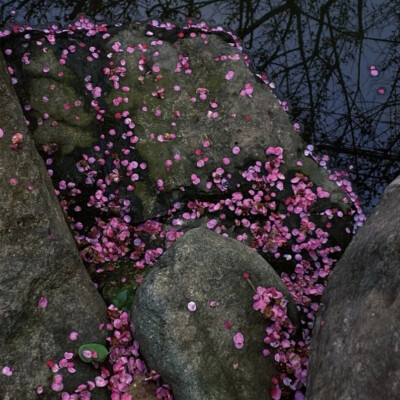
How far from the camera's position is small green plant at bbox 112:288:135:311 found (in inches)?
190

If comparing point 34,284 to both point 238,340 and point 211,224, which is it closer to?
point 238,340

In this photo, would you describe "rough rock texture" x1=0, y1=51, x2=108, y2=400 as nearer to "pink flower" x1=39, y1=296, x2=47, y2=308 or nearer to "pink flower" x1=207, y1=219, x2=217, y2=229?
"pink flower" x1=39, y1=296, x2=47, y2=308

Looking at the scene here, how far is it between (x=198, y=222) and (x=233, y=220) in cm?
42

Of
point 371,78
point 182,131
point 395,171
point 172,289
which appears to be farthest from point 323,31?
point 172,289

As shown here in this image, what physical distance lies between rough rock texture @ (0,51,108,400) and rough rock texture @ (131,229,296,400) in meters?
0.52

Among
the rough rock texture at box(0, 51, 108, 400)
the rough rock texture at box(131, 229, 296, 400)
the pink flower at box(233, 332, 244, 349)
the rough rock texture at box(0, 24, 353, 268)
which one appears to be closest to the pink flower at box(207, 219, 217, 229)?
the rough rock texture at box(0, 24, 353, 268)

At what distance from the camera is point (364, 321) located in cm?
312

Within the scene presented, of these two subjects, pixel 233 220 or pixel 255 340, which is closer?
pixel 255 340

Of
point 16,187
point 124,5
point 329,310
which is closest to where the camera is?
point 329,310

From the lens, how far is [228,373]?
156 inches

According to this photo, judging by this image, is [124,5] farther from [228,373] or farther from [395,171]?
[228,373]

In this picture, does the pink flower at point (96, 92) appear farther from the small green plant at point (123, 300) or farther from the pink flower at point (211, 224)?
the small green plant at point (123, 300)

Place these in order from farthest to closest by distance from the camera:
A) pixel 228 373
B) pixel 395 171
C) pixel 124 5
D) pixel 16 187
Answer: pixel 124 5 → pixel 395 171 → pixel 16 187 → pixel 228 373

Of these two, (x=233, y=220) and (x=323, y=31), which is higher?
(x=323, y=31)
